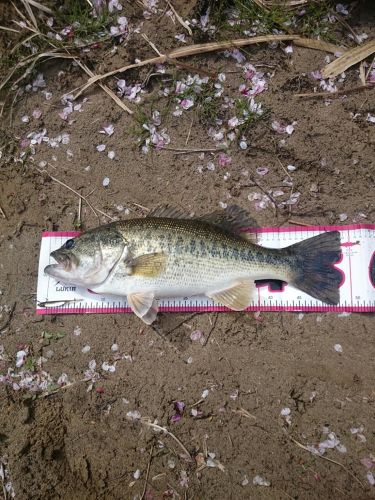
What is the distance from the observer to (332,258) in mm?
3594

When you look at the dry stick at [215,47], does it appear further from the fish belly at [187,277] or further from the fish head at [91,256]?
the fish belly at [187,277]

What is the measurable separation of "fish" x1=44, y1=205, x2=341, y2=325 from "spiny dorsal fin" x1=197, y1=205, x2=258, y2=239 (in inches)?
4.1

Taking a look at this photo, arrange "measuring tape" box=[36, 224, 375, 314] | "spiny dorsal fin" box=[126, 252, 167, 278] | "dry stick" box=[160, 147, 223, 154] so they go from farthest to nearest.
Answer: "dry stick" box=[160, 147, 223, 154]
"measuring tape" box=[36, 224, 375, 314]
"spiny dorsal fin" box=[126, 252, 167, 278]

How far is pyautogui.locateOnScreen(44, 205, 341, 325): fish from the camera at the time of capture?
3.51 metres

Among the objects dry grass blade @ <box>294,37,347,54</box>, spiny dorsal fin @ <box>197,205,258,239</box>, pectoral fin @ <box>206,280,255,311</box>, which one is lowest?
pectoral fin @ <box>206,280,255,311</box>

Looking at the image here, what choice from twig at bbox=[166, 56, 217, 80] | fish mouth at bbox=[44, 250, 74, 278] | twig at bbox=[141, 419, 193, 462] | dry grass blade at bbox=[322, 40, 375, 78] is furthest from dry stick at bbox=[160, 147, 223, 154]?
twig at bbox=[141, 419, 193, 462]

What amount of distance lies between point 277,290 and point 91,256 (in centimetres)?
172

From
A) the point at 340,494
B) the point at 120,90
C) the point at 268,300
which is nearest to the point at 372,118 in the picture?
the point at 268,300

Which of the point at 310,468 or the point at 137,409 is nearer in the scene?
the point at 310,468

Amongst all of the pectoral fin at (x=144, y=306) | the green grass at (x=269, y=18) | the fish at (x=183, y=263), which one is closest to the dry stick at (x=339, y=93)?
the green grass at (x=269, y=18)

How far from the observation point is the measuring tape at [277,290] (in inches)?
143

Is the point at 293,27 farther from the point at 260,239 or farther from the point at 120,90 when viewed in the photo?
the point at 260,239

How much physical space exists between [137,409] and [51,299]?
1328 mm

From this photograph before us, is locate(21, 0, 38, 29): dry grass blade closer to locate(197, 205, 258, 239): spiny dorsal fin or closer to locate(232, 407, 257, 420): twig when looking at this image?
locate(197, 205, 258, 239): spiny dorsal fin
